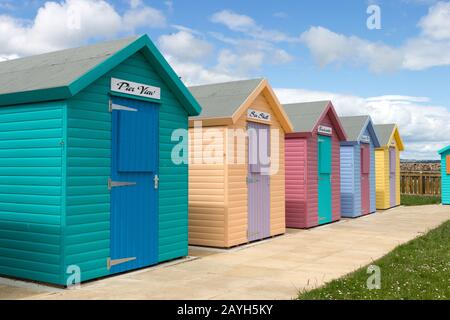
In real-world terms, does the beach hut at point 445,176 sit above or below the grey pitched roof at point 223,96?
below

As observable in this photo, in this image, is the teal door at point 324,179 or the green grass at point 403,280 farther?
the teal door at point 324,179

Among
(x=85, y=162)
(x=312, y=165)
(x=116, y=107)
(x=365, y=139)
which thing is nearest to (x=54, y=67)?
(x=116, y=107)

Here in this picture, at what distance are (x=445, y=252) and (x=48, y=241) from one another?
23.0ft

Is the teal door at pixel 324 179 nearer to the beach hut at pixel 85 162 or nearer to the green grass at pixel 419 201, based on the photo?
the beach hut at pixel 85 162

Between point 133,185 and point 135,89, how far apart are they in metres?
1.51

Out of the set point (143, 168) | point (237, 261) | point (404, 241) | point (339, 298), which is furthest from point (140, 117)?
point (404, 241)

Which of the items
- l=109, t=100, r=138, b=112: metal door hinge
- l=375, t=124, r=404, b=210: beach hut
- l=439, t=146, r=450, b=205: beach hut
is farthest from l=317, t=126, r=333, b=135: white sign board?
l=439, t=146, r=450, b=205: beach hut

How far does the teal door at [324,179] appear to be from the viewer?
14.7 metres

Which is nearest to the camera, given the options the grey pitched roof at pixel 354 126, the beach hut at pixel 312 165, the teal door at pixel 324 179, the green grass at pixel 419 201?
the beach hut at pixel 312 165

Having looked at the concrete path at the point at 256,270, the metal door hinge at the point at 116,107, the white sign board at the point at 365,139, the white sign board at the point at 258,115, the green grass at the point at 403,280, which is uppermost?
→ the white sign board at the point at 258,115

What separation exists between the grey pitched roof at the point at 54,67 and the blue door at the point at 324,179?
8015 mm

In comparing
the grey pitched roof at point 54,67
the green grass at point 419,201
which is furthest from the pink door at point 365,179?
the grey pitched roof at point 54,67

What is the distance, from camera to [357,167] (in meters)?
17.4

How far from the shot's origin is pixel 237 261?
9141 mm
